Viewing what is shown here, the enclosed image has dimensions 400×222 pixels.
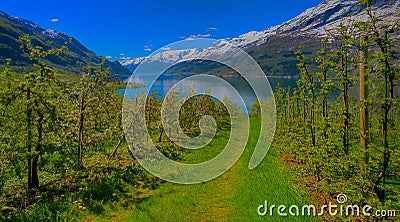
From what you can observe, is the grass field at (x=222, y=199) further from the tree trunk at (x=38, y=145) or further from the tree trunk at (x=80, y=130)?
the tree trunk at (x=80, y=130)

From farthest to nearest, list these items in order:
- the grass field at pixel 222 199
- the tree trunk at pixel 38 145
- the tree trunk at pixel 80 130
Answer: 1. the tree trunk at pixel 80 130
2. the tree trunk at pixel 38 145
3. the grass field at pixel 222 199

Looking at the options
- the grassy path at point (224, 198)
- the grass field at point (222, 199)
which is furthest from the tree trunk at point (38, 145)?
the grassy path at point (224, 198)

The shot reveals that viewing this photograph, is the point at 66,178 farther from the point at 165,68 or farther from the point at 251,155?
the point at 251,155

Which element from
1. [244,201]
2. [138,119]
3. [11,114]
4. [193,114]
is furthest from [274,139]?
[11,114]

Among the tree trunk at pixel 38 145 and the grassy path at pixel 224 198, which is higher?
the tree trunk at pixel 38 145

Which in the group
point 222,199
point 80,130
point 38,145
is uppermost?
point 80,130

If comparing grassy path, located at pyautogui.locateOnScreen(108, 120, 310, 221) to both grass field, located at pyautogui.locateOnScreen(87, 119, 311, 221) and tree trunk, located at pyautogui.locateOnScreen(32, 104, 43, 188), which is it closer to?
grass field, located at pyautogui.locateOnScreen(87, 119, 311, 221)

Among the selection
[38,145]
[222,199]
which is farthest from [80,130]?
[222,199]

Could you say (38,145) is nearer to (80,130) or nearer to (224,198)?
(80,130)

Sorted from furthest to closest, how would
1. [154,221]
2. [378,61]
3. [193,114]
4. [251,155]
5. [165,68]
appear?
1. [193,114]
2. [251,155]
3. [165,68]
4. [154,221]
5. [378,61]

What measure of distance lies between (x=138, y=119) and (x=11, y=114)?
844 centimetres

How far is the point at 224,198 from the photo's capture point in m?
9.87

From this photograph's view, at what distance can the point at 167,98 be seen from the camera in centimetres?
2112

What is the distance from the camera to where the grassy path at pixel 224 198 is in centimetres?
812
